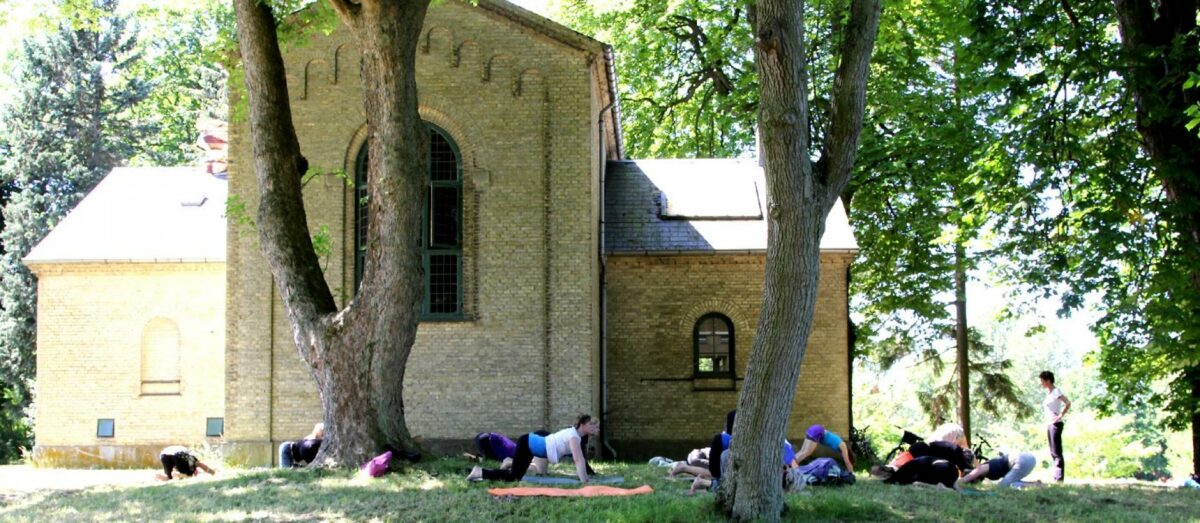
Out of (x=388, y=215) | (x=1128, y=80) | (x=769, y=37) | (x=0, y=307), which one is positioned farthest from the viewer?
(x=0, y=307)

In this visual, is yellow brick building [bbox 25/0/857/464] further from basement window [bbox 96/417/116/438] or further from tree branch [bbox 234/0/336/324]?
basement window [bbox 96/417/116/438]

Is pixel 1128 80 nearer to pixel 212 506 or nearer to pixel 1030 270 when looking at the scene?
pixel 1030 270

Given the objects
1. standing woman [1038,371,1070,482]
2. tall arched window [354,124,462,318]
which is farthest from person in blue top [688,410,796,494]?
tall arched window [354,124,462,318]

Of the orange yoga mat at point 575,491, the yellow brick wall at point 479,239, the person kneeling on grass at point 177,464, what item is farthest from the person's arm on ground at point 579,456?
the yellow brick wall at point 479,239

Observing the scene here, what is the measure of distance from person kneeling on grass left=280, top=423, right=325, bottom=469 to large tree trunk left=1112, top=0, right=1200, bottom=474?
12.3 m

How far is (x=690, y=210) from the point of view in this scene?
2600 centimetres

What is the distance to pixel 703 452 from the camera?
56.8ft

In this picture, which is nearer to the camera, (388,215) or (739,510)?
(739,510)

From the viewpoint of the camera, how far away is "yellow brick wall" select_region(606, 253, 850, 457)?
24.5 meters

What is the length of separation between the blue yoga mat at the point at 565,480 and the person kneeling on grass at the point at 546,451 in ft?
0.48

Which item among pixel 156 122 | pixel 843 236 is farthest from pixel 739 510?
pixel 156 122

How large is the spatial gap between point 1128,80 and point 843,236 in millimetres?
8201

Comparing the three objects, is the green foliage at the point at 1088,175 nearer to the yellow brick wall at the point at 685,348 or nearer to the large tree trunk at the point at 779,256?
the yellow brick wall at the point at 685,348

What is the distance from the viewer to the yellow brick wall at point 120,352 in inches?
1017
